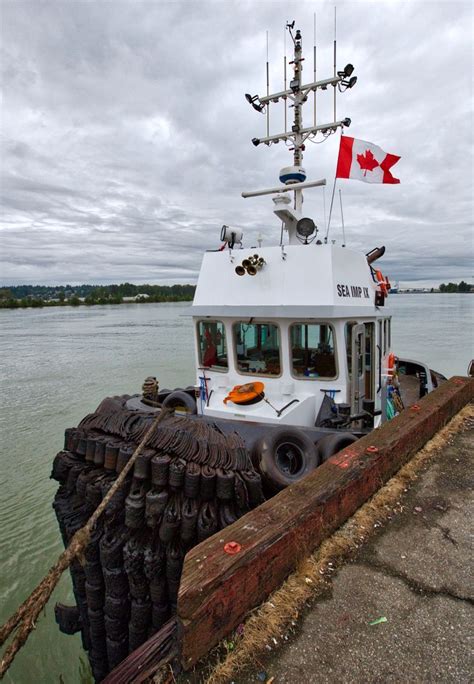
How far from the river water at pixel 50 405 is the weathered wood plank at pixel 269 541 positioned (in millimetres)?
4169

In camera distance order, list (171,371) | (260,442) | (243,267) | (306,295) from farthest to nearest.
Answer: (171,371), (243,267), (306,295), (260,442)

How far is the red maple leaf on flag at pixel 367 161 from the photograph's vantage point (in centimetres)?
704

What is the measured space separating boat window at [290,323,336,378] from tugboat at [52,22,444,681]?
16mm

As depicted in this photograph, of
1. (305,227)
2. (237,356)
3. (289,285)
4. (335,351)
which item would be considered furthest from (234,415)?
(305,227)

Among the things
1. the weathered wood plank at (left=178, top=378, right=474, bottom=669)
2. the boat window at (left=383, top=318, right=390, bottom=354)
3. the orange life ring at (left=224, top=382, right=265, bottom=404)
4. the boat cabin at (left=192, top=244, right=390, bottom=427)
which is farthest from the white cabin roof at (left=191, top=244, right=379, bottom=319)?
the weathered wood plank at (left=178, top=378, right=474, bottom=669)

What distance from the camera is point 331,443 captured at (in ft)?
15.7

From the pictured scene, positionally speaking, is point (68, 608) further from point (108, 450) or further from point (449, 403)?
point (449, 403)

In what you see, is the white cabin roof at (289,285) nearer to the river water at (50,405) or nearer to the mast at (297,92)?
the river water at (50,405)

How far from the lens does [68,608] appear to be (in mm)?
4812

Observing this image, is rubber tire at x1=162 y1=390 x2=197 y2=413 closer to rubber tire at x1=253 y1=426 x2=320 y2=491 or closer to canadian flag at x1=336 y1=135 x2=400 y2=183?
rubber tire at x1=253 y1=426 x2=320 y2=491

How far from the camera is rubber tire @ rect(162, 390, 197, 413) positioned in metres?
6.72

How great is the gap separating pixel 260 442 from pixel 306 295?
2220 millimetres

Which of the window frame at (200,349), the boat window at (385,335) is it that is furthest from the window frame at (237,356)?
the boat window at (385,335)

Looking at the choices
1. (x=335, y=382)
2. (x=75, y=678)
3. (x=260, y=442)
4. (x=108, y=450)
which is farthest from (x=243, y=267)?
(x=75, y=678)
